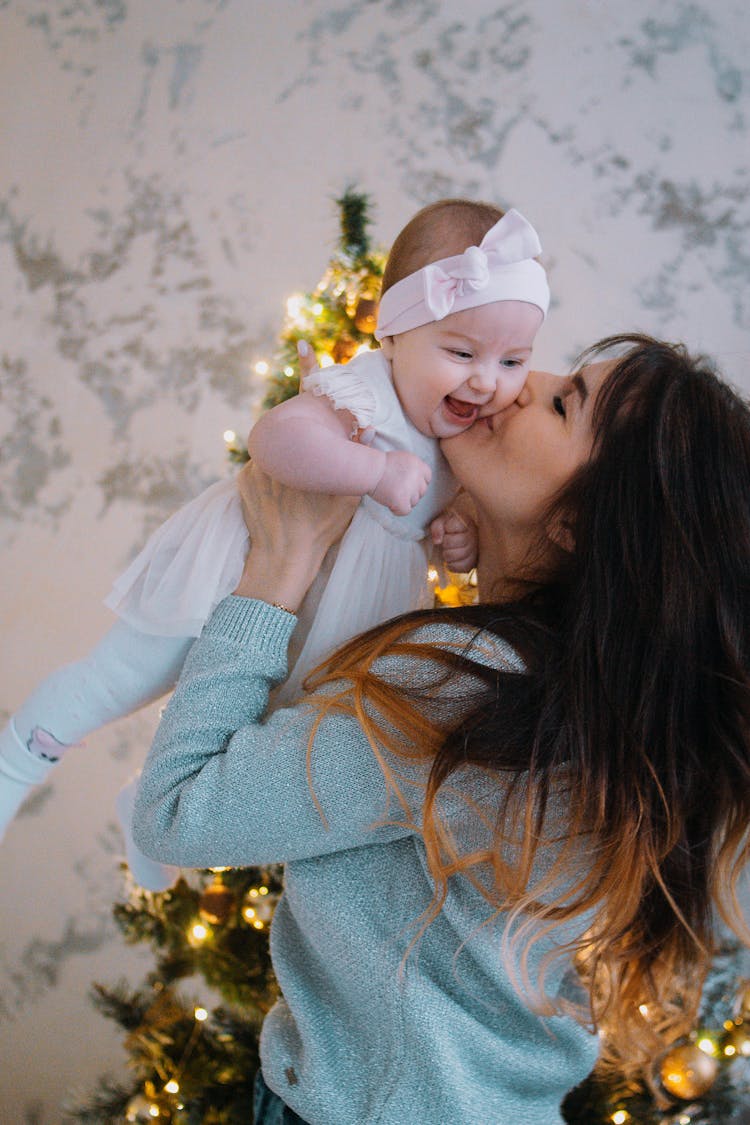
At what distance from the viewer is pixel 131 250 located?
9.07 feet

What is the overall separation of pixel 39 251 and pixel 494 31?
1359 millimetres

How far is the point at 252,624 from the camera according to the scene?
1073mm

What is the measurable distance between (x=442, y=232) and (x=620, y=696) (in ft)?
2.14

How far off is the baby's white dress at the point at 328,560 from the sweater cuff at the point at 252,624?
49mm

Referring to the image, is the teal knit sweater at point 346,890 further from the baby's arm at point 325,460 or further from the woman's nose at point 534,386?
the woman's nose at point 534,386

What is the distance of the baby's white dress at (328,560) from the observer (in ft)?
3.84

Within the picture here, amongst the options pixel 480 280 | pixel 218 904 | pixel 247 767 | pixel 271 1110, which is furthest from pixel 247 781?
pixel 218 904

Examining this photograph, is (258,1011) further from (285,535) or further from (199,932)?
(285,535)

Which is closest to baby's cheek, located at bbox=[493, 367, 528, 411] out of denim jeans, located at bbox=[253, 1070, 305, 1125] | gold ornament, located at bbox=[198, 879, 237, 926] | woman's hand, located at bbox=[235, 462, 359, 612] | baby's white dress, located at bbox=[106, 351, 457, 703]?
baby's white dress, located at bbox=[106, 351, 457, 703]

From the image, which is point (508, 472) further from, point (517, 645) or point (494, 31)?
point (494, 31)

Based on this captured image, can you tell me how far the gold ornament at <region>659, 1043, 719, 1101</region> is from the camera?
5.36 ft

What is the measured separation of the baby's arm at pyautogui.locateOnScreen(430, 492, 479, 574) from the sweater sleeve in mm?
336

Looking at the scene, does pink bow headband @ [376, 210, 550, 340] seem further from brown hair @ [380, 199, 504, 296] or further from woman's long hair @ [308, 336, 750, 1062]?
woman's long hair @ [308, 336, 750, 1062]

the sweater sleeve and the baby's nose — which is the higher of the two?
the baby's nose
